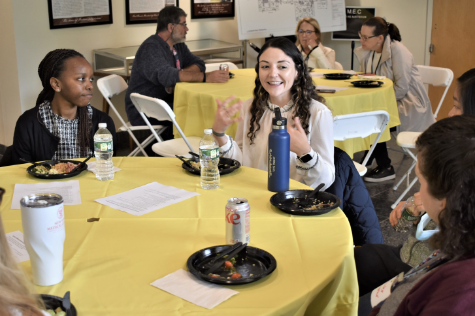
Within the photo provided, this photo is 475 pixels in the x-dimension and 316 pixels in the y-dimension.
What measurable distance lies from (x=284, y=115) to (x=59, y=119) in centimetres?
114

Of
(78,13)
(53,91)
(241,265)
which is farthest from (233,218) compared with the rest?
(78,13)

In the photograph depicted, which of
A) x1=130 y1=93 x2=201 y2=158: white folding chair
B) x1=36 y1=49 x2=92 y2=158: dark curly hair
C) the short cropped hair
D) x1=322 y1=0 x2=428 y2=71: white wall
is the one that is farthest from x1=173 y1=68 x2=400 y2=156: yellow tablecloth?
x1=322 y1=0 x2=428 y2=71: white wall

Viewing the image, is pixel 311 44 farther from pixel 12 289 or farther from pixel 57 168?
pixel 12 289

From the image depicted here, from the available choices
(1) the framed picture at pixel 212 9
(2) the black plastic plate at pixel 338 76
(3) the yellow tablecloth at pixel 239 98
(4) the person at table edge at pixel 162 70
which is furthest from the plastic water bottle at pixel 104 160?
(1) the framed picture at pixel 212 9

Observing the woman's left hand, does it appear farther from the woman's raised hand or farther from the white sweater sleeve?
the woman's raised hand

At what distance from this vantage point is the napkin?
1.17 meters

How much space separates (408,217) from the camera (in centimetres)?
182

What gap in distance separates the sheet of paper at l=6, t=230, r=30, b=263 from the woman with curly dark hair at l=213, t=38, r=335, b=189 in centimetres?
105

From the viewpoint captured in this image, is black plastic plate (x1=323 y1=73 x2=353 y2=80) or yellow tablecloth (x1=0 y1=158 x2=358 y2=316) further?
black plastic plate (x1=323 y1=73 x2=353 y2=80)

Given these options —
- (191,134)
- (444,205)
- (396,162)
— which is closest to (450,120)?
(444,205)

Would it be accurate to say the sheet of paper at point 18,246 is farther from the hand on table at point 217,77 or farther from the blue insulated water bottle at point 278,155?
the hand on table at point 217,77

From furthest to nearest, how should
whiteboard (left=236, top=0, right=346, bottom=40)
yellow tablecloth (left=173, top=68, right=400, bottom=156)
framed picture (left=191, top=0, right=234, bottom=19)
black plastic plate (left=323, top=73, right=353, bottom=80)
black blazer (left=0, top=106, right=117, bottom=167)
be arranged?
whiteboard (left=236, top=0, right=346, bottom=40)
framed picture (left=191, top=0, right=234, bottom=19)
black plastic plate (left=323, top=73, right=353, bottom=80)
yellow tablecloth (left=173, top=68, right=400, bottom=156)
black blazer (left=0, top=106, right=117, bottom=167)

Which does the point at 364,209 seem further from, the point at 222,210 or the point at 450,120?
the point at 450,120

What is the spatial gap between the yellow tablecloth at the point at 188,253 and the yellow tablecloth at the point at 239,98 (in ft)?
6.10
